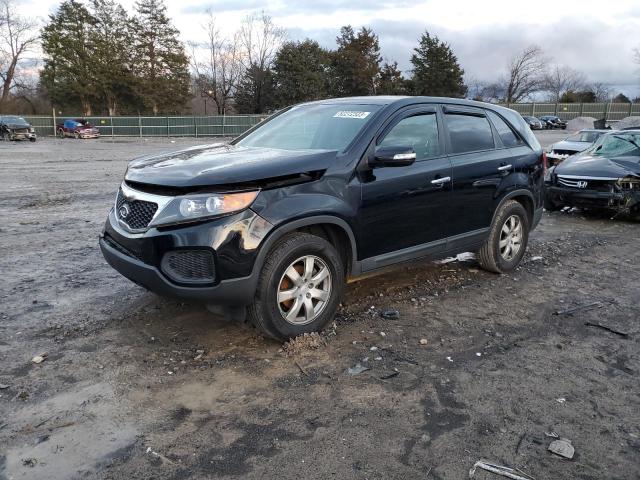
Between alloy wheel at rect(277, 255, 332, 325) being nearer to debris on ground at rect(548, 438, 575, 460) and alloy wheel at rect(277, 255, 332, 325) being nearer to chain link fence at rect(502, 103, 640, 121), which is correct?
debris on ground at rect(548, 438, 575, 460)

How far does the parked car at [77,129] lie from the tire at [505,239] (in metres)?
41.1

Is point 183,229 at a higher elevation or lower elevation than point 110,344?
higher

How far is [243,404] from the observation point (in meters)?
3.31

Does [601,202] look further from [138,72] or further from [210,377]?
[138,72]

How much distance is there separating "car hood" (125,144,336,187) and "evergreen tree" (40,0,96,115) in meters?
54.9

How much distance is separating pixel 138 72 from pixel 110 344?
57.3 metres

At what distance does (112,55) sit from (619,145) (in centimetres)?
5380

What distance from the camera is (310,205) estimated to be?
12.9 feet

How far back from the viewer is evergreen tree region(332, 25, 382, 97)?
195ft

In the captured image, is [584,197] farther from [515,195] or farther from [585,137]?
[585,137]

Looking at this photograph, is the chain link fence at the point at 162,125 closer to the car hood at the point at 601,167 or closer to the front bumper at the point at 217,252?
the car hood at the point at 601,167

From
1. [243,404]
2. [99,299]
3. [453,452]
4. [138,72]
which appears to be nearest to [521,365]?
[453,452]

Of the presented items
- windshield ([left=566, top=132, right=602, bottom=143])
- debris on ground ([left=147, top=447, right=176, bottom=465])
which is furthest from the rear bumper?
windshield ([left=566, top=132, right=602, bottom=143])

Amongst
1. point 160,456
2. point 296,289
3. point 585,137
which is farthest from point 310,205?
point 585,137
